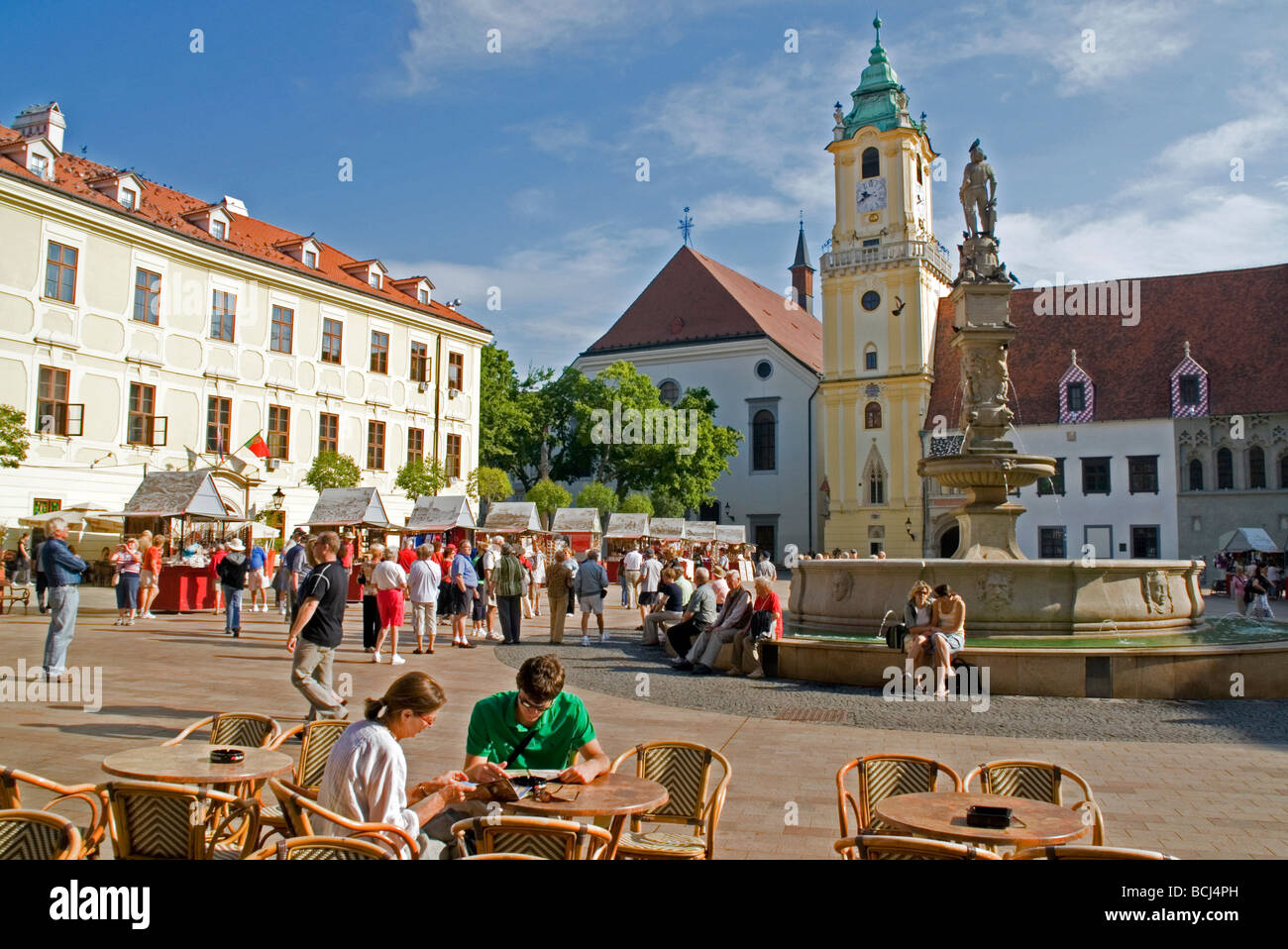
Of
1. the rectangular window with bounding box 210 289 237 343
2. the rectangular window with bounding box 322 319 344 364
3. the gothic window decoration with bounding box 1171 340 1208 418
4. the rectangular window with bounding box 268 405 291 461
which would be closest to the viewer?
the rectangular window with bounding box 210 289 237 343

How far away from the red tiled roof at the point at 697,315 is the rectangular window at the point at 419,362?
81.5 ft

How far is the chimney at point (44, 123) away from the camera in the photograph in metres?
33.3

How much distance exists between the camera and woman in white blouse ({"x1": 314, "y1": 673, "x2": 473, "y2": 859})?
410 cm

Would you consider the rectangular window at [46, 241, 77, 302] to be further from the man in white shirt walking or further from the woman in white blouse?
the woman in white blouse

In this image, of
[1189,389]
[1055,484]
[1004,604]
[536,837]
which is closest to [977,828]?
[536,837]

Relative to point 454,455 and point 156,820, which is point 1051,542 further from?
point 156,820

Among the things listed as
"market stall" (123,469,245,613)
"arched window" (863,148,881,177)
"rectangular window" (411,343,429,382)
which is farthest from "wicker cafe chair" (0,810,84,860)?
"arched window" (863,148,881,177)

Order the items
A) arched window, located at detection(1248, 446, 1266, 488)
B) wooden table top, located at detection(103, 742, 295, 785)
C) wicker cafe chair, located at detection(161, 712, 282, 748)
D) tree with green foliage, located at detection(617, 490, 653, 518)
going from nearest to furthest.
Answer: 1. wooden table top, located at detection(103, 742, 295, 785)
2. wicker cafe chair, located at detection(161, 712, 282, 748)
3. arched window, located at detection(1248, 446, 1266, 488)
4. tree with green foliage, located at detection(617, 490, 653, 518)

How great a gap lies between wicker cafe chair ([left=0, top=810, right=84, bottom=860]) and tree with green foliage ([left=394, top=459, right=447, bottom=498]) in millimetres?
35452

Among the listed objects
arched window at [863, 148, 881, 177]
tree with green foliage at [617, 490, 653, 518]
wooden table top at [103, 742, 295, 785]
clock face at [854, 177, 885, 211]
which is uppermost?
arched window at [863, 148, 881, 177]

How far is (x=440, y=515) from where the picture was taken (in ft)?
102
